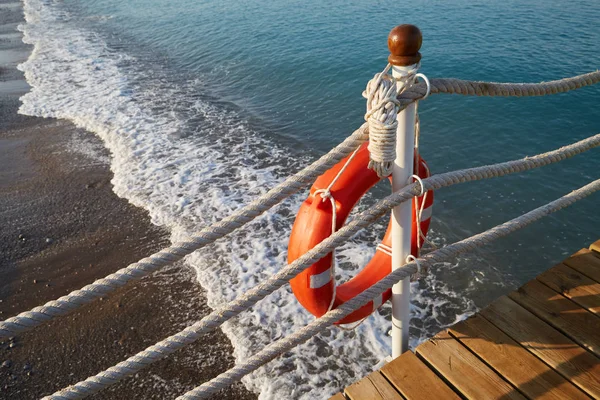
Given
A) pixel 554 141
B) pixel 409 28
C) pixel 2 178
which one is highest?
pixel 409 28

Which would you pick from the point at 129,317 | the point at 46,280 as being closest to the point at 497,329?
the point at 129,317

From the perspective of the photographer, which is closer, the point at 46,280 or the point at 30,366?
→ the point at 30,366

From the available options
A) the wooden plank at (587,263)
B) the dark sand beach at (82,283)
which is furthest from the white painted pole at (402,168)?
the dark sand beach at (82,283)

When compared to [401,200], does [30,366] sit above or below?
below

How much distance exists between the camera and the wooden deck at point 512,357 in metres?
1.75

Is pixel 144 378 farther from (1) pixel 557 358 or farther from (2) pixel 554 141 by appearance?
(2) pixel 554 141

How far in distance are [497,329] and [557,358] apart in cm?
26

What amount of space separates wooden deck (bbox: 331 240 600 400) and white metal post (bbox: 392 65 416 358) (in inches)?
4.9

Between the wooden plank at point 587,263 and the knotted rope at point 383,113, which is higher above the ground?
the knotted rope at point 383,113

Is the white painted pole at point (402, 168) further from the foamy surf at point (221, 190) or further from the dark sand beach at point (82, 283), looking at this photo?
the dark sand beach at point (82, 283)

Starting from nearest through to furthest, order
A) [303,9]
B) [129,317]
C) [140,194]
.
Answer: [129,317], [140,194], [303,9]

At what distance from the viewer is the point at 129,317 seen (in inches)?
161

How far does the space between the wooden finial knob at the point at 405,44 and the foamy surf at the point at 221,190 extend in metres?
2.81

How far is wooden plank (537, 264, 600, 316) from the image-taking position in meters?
2.13
